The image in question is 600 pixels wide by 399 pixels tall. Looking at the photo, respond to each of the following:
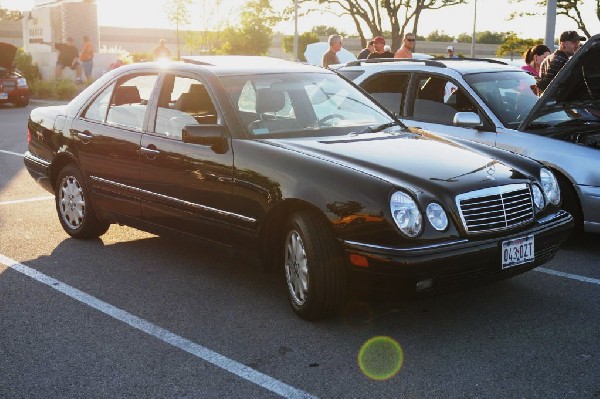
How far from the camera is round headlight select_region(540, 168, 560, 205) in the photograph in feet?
17.0

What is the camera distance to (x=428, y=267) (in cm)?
428

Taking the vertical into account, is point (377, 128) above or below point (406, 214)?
above

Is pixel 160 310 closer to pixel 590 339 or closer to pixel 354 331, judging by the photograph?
pixel 354 331

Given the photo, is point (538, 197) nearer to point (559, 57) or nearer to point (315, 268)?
point (315, 268)

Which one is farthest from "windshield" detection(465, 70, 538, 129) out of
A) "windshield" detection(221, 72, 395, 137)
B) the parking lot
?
"windshield" detection(221, 72, 395, 137)

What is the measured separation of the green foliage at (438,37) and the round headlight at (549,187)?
9933cm

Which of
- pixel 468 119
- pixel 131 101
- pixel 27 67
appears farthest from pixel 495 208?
pixel 27 67

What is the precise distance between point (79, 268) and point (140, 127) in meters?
1.13

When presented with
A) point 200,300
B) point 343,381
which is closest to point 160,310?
point 200,300

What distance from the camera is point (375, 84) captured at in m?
8.43

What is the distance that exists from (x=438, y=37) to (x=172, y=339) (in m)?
103

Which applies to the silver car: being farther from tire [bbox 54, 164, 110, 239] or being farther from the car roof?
tire [bbox 54, 164, 110, 239]

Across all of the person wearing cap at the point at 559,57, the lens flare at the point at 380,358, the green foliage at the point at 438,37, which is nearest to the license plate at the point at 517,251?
the lens flare at the point at 380,358

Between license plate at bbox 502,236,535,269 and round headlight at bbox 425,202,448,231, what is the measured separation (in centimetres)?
39
